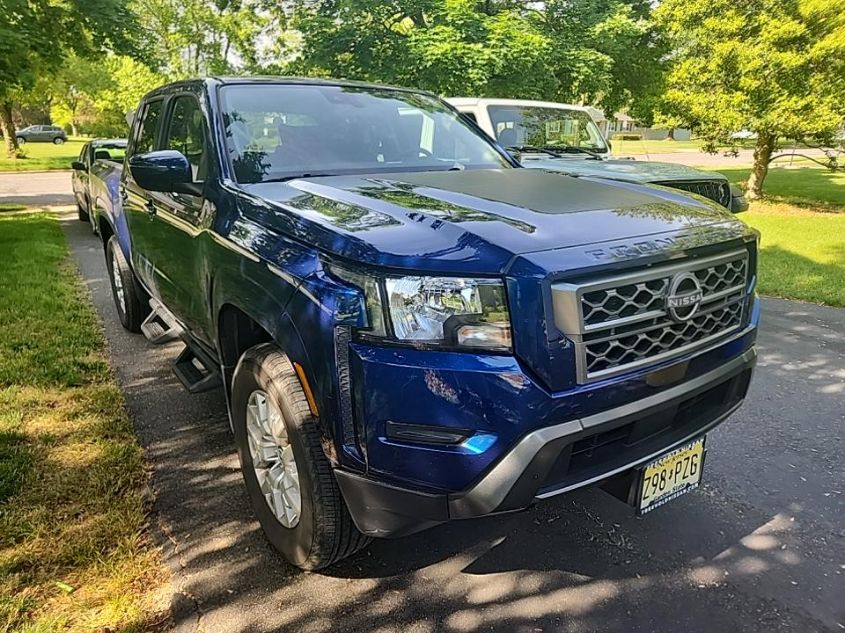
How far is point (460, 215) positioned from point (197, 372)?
6.82 feet

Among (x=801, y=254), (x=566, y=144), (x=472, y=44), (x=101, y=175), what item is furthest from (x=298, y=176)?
(x=472, y=44)

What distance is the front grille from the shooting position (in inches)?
268

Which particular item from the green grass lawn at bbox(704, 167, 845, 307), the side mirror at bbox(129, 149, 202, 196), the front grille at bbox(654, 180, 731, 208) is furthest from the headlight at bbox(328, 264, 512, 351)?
the green grass lawn at bbox(704, 167, 845, 307)

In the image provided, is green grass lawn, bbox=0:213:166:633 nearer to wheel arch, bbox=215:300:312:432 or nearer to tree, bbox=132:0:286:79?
wheel arch, bbox=215:300:312:432

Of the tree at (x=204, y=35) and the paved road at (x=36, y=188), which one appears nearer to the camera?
the paved road at (x=36, y=188)

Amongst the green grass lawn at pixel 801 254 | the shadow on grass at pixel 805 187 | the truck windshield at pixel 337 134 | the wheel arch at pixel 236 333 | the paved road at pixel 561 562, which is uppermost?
the truck windshield at pixel 337 134

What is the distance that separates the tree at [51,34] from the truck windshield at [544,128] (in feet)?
22.1

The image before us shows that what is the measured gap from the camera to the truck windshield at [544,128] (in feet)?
25.4

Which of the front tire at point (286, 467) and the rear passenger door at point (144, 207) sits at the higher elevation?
the rear passenger door at point (144, 207)

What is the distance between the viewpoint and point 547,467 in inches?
77.5

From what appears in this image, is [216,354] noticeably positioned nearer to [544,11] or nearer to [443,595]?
[443,595]

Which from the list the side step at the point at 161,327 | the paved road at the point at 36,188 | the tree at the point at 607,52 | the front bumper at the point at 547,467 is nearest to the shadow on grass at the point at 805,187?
the tree at the point at 607,52

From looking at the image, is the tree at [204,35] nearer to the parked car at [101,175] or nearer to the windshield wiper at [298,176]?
the parked car at [101,175]

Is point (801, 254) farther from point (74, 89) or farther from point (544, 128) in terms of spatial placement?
point (74, 89)
